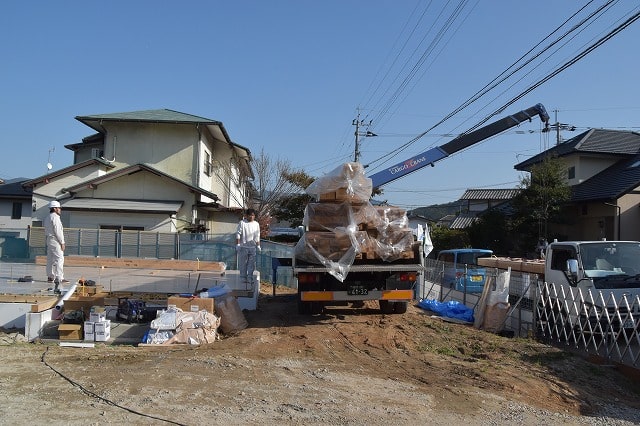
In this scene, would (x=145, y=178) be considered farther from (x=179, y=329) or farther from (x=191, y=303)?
(x=179, y=329)

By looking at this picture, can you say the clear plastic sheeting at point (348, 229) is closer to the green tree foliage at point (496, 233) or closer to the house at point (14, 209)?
the green tree foliage at point (496, 233)

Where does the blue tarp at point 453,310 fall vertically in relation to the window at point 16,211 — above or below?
below

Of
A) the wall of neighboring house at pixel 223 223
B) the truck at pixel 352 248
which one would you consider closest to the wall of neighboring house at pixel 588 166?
the wall of neighboring house at pixel 223 223

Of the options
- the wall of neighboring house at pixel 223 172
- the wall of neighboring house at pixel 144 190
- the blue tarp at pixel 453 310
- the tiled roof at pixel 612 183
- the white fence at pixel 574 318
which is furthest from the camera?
the wall of neighboring house at pixel 223 172

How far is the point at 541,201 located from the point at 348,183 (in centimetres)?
1842

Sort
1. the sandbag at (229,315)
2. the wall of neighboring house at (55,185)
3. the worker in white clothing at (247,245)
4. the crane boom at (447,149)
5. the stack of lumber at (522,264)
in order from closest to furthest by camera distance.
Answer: the sandbag at (229,315) < the worker in white clothing at (247,245) < the stack of lumber at (522,264) < the crane boom at (447,149) < the wall of neighboring house at (55,185)

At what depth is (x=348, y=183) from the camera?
9.96m

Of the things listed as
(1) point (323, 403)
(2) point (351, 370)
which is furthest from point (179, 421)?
(2) point (351, 370)

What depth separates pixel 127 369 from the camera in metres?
6.87

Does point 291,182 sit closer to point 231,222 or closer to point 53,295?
point 231,222

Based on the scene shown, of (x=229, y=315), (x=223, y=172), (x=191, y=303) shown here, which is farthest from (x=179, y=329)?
(x=223, y=172)

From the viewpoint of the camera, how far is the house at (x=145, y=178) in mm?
25359

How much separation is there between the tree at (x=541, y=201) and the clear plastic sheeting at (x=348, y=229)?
1758 centimetres

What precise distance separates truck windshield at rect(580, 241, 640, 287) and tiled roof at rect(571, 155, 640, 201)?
47.8ft
